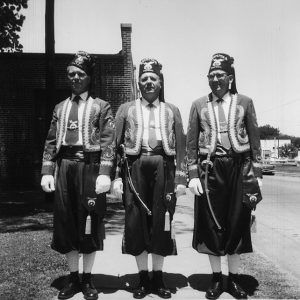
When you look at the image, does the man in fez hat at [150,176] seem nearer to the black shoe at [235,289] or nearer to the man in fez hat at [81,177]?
the man in fez hat at [81,177]

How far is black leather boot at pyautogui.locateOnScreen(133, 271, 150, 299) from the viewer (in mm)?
4129

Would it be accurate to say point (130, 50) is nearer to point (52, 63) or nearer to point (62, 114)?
point (52, 63)

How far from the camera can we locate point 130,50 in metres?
17.4

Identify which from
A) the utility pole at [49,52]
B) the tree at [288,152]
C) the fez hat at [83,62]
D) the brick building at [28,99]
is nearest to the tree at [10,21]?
the utility pole at [49,52]

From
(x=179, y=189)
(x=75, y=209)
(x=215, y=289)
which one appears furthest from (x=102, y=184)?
(x=215, y=289)

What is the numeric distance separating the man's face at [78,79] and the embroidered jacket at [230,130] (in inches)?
41.0

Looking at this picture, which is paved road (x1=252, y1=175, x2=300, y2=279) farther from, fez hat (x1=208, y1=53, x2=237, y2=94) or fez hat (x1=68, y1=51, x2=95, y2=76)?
fez hat (x1=68, y1=51, x2=95, y2=76)

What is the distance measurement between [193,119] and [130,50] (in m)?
13.6

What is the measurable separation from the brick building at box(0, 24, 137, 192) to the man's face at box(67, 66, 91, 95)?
12.7 metres

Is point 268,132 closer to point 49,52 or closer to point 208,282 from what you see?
point 49,52

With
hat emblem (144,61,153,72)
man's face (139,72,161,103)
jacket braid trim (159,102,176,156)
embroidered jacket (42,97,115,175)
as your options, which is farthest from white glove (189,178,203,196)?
hat emblem (144,61,153,72)

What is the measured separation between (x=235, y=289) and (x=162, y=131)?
61.6 inches

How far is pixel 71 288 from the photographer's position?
13.8ft

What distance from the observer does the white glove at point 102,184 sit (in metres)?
4.05
